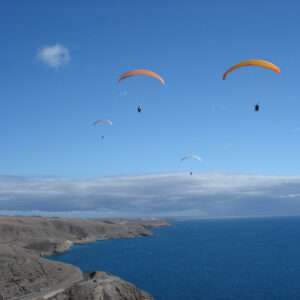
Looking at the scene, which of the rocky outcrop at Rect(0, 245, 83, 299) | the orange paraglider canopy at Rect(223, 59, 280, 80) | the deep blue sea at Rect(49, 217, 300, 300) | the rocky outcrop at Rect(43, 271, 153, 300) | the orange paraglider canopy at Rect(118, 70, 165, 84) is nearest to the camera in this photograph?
the orange paraglider canopy at Rect(223, 59, 280, 80)

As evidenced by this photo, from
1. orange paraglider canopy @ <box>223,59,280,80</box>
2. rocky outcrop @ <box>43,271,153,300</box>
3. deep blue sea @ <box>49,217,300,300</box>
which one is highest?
orange paraglider canopy @ <box>223,59,280,80</box>

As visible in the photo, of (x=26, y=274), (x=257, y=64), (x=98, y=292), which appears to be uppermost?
(x=257, y=64)

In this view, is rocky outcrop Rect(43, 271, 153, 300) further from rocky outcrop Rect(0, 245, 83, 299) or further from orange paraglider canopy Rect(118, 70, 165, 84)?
orange paraglider canopy Rect(118, 70, 165, 84)

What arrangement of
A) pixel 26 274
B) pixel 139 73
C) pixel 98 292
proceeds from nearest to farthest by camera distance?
pixel 139 73 → pixel 98 292 → pixel 26 274

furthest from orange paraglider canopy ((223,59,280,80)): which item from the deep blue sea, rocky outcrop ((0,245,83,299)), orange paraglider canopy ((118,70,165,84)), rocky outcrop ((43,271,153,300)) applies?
rocky outcrop ((0,245,83,299))

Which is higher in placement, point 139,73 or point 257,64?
point 139,73

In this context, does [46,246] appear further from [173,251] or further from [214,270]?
[214,270]

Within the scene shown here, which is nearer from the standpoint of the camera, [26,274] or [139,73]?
[139,73]

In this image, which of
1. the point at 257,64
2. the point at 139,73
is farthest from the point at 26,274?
the point at 257,64

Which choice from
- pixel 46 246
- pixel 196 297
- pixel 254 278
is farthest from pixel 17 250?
pixel 46 246

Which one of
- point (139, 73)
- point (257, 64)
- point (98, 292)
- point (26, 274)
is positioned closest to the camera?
point (257, 64)

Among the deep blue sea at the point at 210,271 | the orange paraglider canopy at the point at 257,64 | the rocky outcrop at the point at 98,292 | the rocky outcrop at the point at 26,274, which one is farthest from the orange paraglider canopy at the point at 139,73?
the deep blue sea at the point at 210,271

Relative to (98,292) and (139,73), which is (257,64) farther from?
(98,292)
